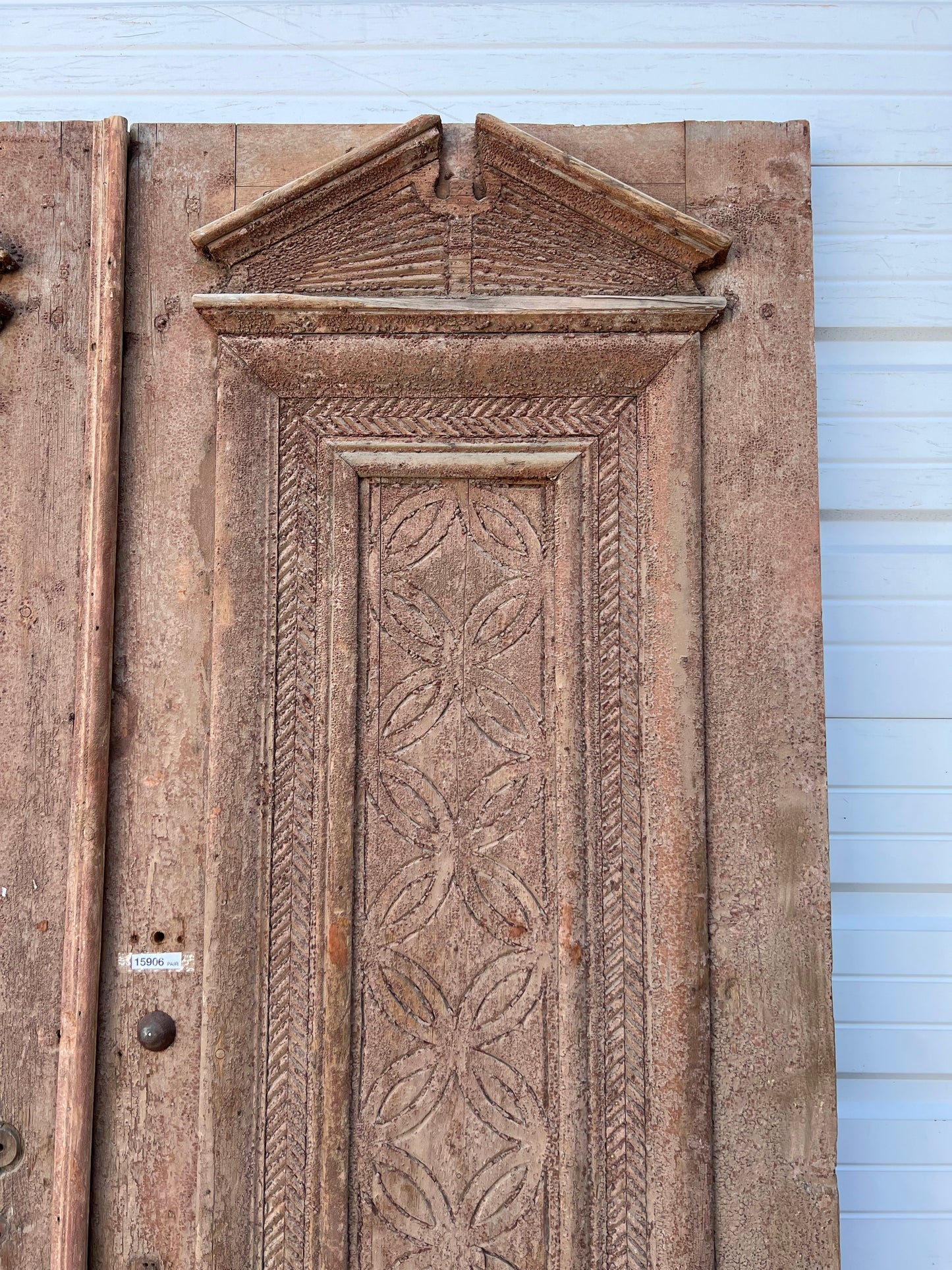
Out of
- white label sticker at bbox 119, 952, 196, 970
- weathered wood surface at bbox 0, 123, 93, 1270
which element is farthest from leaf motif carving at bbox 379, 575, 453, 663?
white label sticker at bbox 119, 952, 196, 970

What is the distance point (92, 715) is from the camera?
1667 mm

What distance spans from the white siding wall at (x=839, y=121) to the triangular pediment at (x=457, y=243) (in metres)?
0.24

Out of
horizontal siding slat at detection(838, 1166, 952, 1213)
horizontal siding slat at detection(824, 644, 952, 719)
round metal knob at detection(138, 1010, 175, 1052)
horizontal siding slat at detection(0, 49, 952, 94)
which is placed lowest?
horizontal siding slat at detection(838, 1166, 952, 1213)

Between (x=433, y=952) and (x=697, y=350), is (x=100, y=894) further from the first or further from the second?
(x=697, y=350)

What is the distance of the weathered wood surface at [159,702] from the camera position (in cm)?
163

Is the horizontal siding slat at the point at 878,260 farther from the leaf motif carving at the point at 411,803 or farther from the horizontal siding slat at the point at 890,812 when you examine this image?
the leaf motif carving at the point at 411,803

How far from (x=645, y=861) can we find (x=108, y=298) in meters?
1.66

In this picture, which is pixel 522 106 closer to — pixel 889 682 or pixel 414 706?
pixel 414 706

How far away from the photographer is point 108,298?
5.67ft

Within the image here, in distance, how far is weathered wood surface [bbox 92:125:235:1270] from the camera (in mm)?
1631

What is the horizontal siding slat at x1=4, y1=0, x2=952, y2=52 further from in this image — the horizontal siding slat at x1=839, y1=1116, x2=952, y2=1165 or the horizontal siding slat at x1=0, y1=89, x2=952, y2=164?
the horizontal siding slat at x1=839, y1=1116, x2=952, y2=1165

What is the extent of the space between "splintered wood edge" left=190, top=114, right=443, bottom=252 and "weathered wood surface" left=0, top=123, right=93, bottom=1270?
0.35 metres

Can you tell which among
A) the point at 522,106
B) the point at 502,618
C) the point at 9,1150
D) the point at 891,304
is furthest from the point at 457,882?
the point at 522,106

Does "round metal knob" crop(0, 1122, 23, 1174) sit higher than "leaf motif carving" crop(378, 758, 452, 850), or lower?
lower
